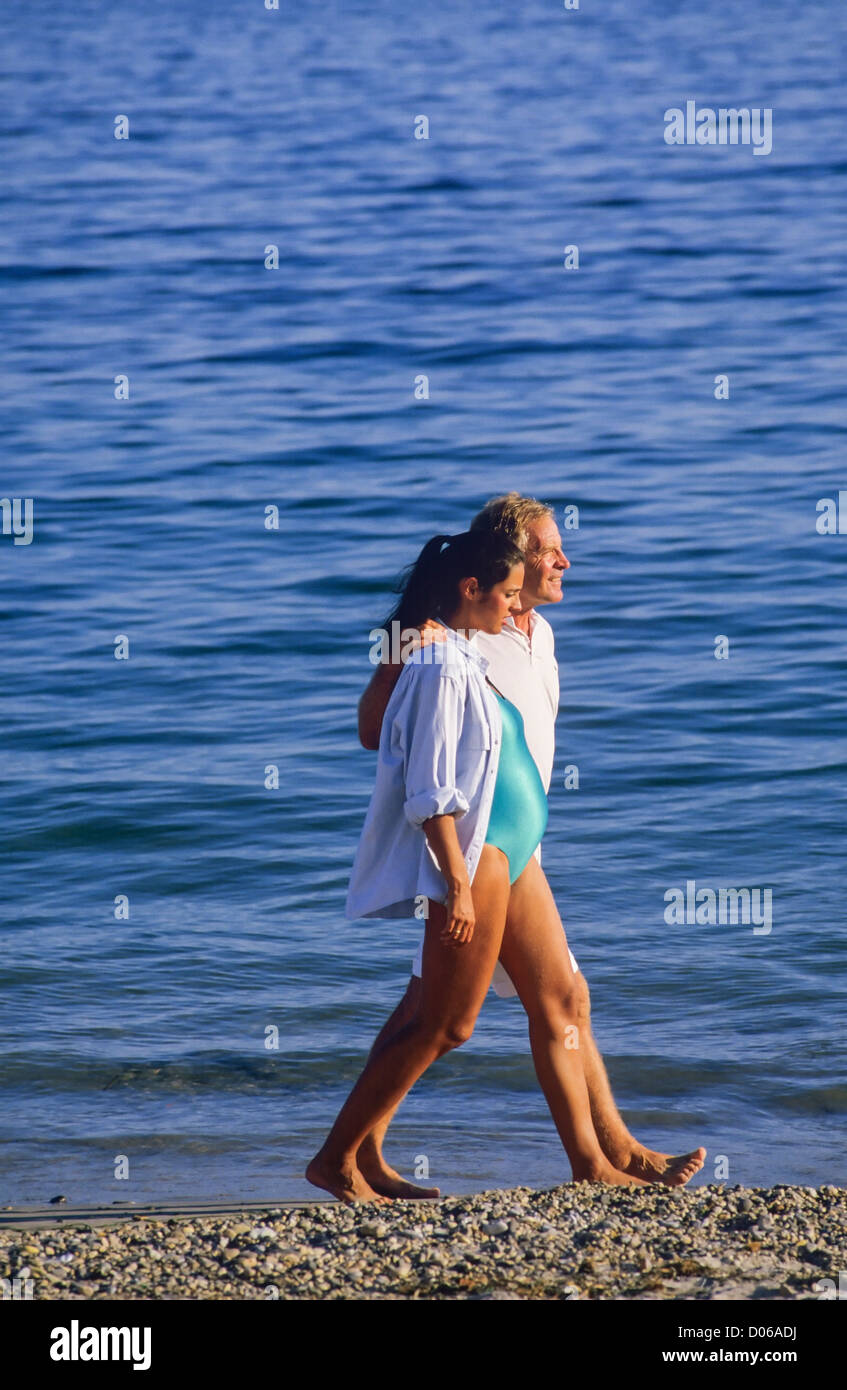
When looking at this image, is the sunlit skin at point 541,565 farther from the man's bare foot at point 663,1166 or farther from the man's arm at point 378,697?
the man's bare foot at point 663,1166

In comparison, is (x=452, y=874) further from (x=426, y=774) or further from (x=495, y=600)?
(x=495, y=600)

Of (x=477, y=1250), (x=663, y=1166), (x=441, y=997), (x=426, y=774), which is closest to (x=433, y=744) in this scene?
(x=426, y=774)

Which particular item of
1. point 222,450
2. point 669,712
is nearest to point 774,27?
point 222,450

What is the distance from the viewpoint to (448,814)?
4441 mm

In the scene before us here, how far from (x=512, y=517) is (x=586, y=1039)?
4.67ft

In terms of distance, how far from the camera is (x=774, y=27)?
118 ft

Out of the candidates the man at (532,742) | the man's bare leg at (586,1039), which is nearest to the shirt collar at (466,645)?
the man at (532,742)

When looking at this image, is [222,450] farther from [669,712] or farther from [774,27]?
[774,27]

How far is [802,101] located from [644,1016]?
77.4 feet

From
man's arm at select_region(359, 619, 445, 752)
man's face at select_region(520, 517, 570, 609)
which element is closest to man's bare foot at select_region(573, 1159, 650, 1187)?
man's arm at select_region(359, 619, 445, 752)

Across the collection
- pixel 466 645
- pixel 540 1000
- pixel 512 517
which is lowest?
pixel 540 1000

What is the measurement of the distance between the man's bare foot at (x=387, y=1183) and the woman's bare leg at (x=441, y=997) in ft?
0.69

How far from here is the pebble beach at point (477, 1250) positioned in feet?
13.5

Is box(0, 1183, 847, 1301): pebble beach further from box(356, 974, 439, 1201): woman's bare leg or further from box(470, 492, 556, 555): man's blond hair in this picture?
box(470, 492, 556, 555): man's blond hair
